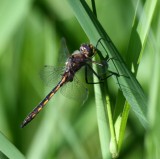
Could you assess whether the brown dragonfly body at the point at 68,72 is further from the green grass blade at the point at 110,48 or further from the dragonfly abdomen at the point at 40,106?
the green grass blade at the point at 110,48

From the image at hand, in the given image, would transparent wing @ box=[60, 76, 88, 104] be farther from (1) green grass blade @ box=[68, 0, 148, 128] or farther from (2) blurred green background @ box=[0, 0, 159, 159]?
(1) green grass blade @ box=[68, 0, 148, 128]

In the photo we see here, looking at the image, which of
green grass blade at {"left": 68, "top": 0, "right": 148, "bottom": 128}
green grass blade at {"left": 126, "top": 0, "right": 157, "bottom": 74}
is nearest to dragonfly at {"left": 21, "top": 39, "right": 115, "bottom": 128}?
green grass blade at {"left": 126, "top": 0, "right": 157, "bottom": 74}

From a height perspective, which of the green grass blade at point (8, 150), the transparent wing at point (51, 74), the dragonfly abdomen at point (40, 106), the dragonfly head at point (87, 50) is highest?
the green grass blade at point (8, 150)

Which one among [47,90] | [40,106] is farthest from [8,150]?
[47,90]

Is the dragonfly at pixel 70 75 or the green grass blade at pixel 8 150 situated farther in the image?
the dragonfly at pixel 70 75

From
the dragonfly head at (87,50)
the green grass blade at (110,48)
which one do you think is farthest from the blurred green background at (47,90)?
the green grass blade at (110,48)
